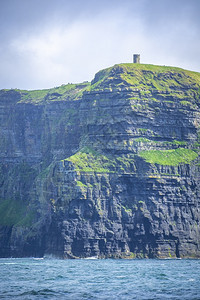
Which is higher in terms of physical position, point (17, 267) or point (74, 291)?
point (17, 267)

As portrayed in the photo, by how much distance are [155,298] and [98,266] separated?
63.6 m

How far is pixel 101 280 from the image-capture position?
13438 cm

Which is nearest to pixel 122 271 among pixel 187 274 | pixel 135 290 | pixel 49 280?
pixel 187 274

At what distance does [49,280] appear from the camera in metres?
134

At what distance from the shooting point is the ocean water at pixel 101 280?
113688 mm

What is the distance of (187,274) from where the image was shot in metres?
148

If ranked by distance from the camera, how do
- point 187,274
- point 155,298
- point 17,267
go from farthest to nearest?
point 17,267, point 187,274, point 155,298

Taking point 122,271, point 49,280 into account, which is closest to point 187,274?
point 122,271

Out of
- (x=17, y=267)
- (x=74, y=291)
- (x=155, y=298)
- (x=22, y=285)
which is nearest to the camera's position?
(x=155, y=298)

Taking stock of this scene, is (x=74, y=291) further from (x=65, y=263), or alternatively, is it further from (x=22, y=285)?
(x=65, y=263)

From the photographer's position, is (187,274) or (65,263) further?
(65,263)

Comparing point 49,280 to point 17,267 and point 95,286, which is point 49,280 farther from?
point 17,267

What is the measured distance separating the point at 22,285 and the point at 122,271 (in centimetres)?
3511

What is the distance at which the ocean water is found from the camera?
4476 inches
